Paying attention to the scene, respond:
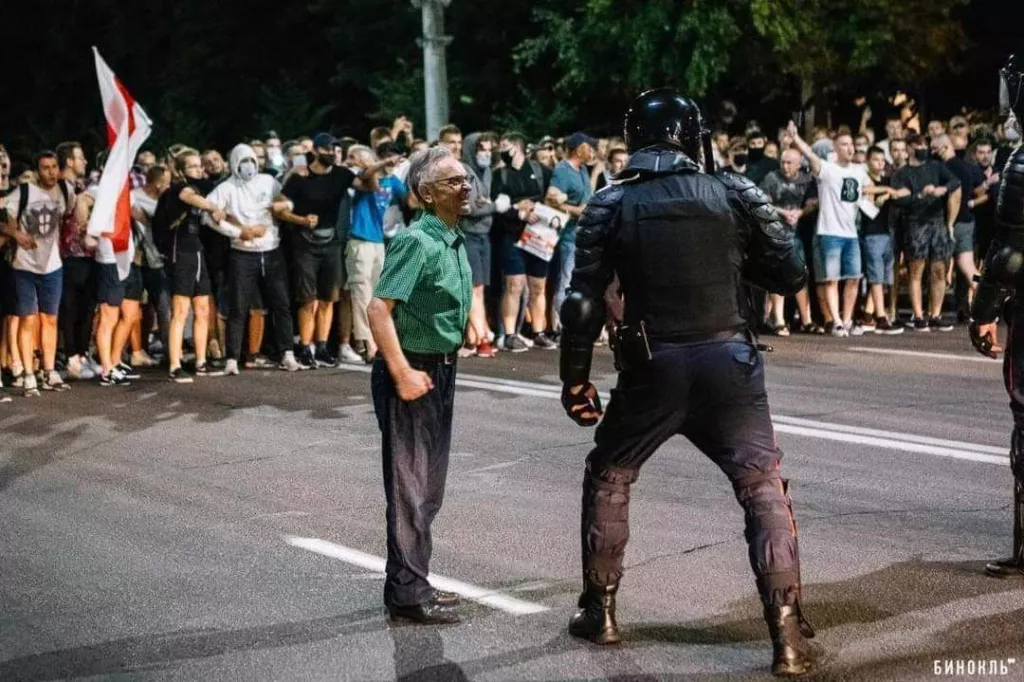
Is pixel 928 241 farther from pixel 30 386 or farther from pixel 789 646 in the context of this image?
pixel 789 646

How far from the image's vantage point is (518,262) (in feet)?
52.6

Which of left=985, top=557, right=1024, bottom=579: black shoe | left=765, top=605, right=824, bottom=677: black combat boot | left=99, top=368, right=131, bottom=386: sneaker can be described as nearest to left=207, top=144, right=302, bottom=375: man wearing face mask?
left=99, top=368, right=131, bottom=386: sneaker

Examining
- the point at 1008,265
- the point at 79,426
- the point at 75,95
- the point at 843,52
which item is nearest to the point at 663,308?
the point at 1008,265

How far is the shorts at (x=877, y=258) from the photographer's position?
56.0 feet

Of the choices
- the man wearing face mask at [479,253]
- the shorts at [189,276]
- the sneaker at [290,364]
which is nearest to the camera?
the shorts at [189,276]

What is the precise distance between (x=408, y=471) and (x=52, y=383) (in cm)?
785

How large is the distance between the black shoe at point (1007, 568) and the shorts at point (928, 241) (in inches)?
414

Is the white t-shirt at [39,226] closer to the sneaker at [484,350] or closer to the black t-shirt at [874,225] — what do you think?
the sneaker at [484,350]

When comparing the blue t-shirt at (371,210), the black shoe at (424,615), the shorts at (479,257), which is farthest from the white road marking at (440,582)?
the shorts at (479,257)

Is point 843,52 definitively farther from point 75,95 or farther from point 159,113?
point 75,95

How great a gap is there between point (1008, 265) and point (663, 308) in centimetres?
176

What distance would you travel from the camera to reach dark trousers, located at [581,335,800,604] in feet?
19.6

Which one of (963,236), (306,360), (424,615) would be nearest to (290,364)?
(306,360)

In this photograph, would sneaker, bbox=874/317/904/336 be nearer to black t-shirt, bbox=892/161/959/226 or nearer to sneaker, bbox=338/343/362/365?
black t-shirt, bbox=892/161/959/226
